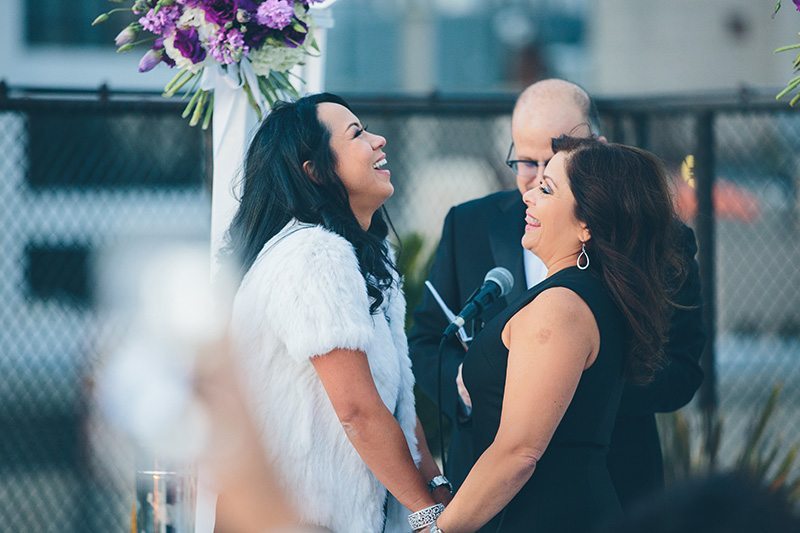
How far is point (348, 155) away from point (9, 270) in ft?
18.1

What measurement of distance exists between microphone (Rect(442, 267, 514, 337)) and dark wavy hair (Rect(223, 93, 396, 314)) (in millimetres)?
205

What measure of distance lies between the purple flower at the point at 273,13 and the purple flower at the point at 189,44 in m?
0.19

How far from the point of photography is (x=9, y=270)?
7781 mm

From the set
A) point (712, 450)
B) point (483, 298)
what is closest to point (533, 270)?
point (483, 298)

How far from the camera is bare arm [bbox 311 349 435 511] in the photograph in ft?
8.67

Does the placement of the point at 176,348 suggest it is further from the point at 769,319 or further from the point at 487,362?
the point at 769,319

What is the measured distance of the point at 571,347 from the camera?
2613 mm

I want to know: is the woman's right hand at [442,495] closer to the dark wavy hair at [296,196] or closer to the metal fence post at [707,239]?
the dark wavy hair at [296,196]

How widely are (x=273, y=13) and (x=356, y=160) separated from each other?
2.02 ft

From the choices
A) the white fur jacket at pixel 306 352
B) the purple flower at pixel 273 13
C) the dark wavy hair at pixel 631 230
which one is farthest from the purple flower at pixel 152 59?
the dark wavy hair at pixel 631 230

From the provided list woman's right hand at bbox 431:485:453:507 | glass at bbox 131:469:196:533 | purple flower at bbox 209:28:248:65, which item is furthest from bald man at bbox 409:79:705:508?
purple flower at bbox 209:28:248:65

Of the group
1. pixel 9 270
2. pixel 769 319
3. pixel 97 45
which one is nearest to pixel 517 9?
pixel 97 45

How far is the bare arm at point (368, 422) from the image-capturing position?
2.64 m

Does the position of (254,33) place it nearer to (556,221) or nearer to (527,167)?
(527,167)
